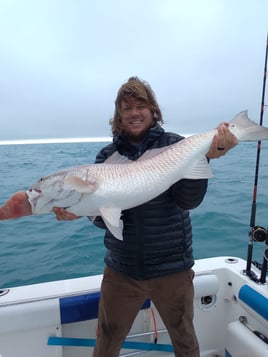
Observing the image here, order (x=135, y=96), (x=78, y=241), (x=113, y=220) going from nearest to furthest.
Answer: (x=113, y=220), (x=135, y=96), (x=78, y=241)

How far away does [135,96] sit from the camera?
275 centimetres

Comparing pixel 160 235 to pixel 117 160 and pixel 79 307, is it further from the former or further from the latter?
pixel 79 307

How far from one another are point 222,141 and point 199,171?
29 cm

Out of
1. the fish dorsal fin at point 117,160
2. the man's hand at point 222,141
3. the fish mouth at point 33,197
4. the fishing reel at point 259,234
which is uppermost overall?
the man's hand at point 222,141

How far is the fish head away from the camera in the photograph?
94.9 inches

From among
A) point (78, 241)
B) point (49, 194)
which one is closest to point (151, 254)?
point (49, 194)

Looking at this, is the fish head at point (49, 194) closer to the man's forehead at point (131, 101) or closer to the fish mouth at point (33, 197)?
the fish mouth at point (33, 197)

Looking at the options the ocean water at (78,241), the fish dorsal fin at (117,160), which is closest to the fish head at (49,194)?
the fish dorsal fin at (117,160)

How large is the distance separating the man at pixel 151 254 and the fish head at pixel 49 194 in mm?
82

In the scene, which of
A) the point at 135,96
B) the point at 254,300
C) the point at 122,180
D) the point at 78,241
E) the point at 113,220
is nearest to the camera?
the point at 113,220

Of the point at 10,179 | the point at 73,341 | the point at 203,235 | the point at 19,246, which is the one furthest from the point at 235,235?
the point at 10,179

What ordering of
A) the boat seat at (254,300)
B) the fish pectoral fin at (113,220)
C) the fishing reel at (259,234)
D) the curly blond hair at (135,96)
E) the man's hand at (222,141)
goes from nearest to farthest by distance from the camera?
the fish pectoral fin at (113,220), the man's hand at (222,141), the curly blond hair at (135,96), the boat seat at (254,300), the fishing reel at (259,234)

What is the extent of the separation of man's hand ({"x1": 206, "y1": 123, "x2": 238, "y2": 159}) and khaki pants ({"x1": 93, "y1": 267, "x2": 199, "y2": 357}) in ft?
3.36

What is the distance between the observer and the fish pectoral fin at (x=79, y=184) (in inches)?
92.4
